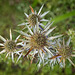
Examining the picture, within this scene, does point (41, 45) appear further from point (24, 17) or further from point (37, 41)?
point (24, 17)

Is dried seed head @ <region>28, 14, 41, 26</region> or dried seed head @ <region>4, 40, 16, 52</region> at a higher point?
dried seed head @ <region>28, 14, 41, 26</region>

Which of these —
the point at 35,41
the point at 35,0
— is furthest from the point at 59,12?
the point at 35,41

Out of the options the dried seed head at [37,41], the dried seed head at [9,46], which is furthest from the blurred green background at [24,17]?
the dried seed head at [37,41]

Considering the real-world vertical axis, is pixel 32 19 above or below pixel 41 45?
above

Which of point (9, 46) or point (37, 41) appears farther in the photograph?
point (9, 46)

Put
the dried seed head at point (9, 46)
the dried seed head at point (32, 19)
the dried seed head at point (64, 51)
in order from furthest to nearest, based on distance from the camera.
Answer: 1. the dried seed head at point (9, 46)
2. the dried seed head at point (32, 19)
3. the dried seed head at point (64, 51)

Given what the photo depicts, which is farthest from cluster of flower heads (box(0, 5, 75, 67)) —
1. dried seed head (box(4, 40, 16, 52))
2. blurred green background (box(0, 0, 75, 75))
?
blurred green background (box(0, 0, 75, 75))

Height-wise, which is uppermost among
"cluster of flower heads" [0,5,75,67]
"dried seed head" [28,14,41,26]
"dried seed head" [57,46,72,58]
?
"dried seed head" [28,14,41,26]

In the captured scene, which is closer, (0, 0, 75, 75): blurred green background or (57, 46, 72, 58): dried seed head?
(57, 46, 72, 58): dried seed head

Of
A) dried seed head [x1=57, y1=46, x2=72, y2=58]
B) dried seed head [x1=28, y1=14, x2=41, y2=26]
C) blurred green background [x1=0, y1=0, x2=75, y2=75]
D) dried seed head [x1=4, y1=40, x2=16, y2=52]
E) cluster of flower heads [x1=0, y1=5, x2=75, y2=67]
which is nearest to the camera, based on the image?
cluster of flower heads [x1=0, y1=5, x2=75, y2=67]

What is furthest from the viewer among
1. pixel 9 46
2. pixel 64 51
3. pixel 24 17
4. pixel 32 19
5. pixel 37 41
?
pixel 24 17

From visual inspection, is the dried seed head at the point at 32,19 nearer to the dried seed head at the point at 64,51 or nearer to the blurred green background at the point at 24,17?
the dried seed head at the point at 64,51

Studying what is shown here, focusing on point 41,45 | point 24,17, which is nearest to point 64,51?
point 41,45

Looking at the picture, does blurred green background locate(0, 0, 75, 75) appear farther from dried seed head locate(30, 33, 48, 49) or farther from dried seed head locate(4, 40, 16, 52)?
dried seed head locate(30, 33, 48, 49)
